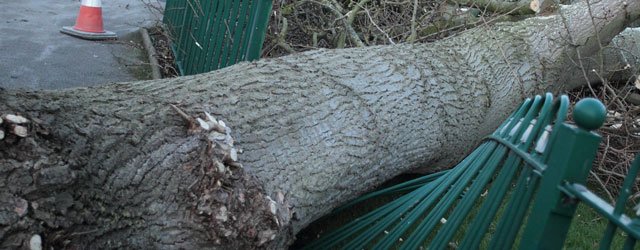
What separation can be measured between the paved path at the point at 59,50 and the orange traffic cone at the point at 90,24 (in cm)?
8

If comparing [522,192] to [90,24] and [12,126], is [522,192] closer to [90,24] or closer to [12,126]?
[12,126]

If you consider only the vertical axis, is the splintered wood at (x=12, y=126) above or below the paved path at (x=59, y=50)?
above

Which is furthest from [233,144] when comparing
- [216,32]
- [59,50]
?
[59,50]

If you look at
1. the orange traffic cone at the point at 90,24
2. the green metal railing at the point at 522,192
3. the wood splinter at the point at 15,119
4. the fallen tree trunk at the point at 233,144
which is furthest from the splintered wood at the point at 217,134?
the orange traffic cone at the point at 90,24

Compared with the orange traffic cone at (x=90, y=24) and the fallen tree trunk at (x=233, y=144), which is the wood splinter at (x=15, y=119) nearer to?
the fallen tree trunk at (x=233, y=144)

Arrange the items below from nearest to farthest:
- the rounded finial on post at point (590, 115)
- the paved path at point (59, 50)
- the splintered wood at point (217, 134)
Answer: the rounded finial on post at point (590, 115) → the splintered wood at point (217, 134) → the paved path at point (59, 50)

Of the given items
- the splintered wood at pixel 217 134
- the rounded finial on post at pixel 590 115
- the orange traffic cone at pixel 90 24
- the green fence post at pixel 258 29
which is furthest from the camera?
the orange traffic cone at pixel 90 24

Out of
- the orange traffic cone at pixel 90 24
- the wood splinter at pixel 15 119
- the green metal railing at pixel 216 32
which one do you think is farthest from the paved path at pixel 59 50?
the wood splinter at pixel 15 119

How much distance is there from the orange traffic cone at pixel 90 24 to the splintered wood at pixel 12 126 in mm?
4624

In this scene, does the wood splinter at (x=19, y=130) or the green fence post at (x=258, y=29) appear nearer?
the wood splinter at (x=19, y=130)

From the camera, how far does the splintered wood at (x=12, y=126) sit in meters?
1.87

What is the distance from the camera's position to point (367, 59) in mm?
3461

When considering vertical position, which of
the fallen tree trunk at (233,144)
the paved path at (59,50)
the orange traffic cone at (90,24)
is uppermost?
the fallen tree trunk at (233,144)

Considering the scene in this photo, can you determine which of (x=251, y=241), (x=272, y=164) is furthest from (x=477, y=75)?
(x=251, y=241)
